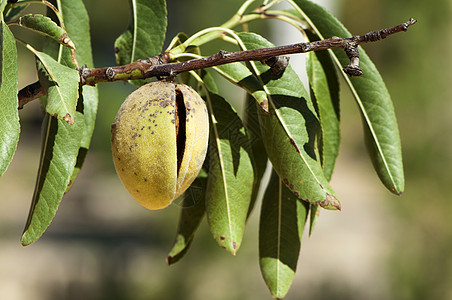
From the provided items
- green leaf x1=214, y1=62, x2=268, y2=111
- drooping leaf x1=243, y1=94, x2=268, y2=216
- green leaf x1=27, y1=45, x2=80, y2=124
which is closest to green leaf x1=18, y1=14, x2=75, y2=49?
green leaf x1=27, y1=45, x2=80, y2=124

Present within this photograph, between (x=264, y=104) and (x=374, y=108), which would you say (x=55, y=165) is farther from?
(x=374, y=108)

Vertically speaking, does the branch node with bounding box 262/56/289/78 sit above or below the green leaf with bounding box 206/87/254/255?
above

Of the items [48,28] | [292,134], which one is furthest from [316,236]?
[48,28]

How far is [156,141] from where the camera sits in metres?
0.60

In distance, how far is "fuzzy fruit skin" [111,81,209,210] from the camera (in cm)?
59

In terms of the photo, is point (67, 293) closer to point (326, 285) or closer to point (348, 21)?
point (326, 285)

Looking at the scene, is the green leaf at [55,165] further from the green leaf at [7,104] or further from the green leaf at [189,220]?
the green leaf at [189,220]

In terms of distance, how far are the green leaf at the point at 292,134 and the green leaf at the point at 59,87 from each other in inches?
8.4

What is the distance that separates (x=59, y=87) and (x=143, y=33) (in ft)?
0.78

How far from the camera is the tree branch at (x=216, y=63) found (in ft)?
1.82

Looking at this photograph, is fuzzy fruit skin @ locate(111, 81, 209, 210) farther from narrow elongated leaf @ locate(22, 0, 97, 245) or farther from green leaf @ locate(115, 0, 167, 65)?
green leaf @ locate(115, 0, 167, 65)

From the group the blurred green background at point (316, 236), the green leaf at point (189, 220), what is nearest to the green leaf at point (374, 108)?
the green leaf at point (189, 220)

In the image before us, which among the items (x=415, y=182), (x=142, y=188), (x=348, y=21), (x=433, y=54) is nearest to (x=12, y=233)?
(x=415, y=182)

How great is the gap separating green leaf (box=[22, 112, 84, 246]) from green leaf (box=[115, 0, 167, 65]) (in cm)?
16
